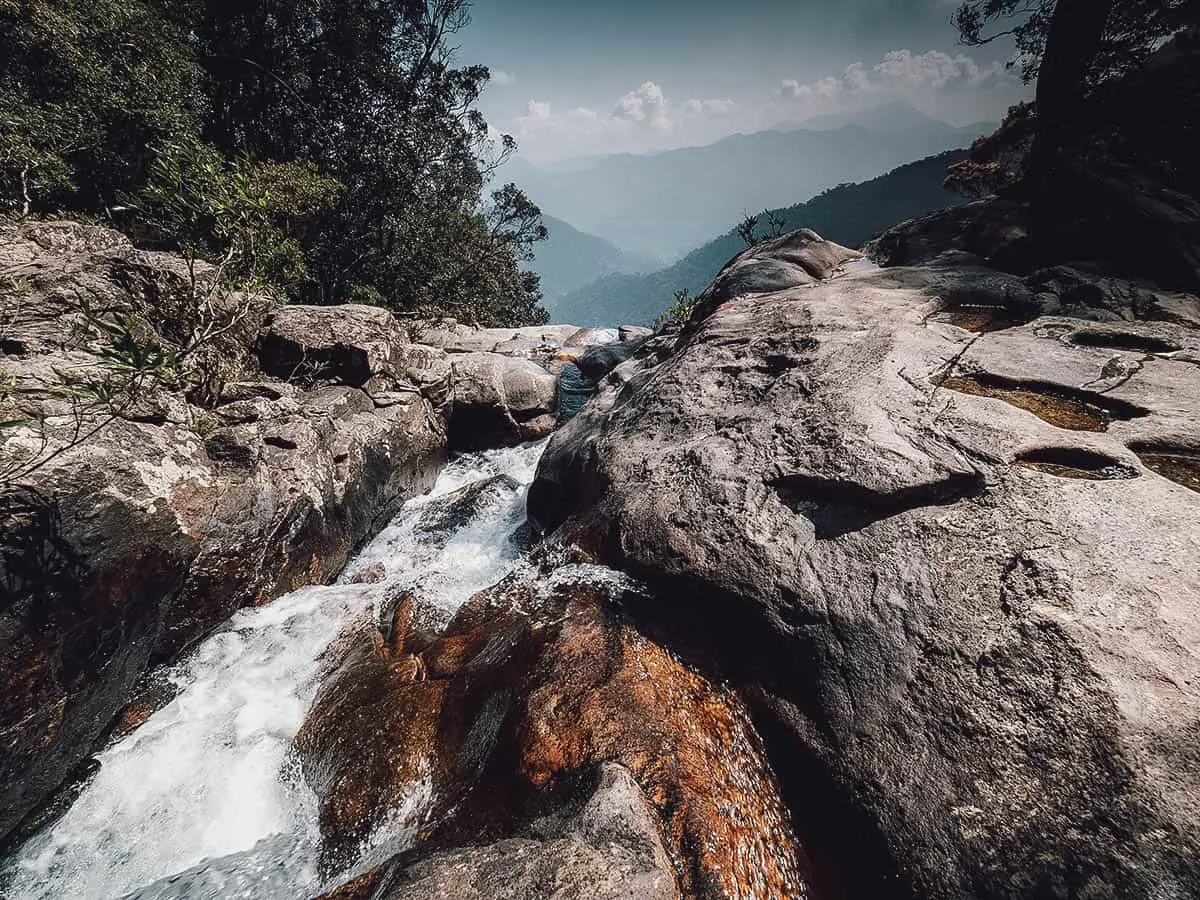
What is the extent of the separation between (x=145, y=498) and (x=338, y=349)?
5.35 metres

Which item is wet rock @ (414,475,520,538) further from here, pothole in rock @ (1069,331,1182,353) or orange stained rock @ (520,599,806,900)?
pothole in rock @ (1069,331,1182,353)

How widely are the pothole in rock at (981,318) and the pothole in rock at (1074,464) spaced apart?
132 inches

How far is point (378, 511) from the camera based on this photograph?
9.46 meters

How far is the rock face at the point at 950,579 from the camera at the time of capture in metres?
2.99

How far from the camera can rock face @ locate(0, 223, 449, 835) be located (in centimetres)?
434

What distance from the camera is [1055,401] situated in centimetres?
564

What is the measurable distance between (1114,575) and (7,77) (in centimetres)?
2235

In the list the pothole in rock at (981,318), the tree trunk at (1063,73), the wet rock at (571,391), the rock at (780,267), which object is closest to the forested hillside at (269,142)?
the wet rock at (571,391)

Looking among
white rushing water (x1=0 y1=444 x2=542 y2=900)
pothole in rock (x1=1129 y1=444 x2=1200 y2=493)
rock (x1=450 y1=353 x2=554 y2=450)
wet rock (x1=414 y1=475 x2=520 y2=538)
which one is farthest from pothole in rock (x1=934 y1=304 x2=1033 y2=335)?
rock (x1=450 y1=353 x2=554 y2=450)

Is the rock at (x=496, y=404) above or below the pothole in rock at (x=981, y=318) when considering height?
below

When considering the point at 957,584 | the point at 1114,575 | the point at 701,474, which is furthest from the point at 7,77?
the point at 1114,575

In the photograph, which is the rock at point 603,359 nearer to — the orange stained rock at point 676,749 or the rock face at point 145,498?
the rock face at point 145,498

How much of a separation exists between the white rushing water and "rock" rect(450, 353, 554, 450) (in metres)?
6.59

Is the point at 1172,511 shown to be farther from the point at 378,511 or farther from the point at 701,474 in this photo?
the point at 378,511
